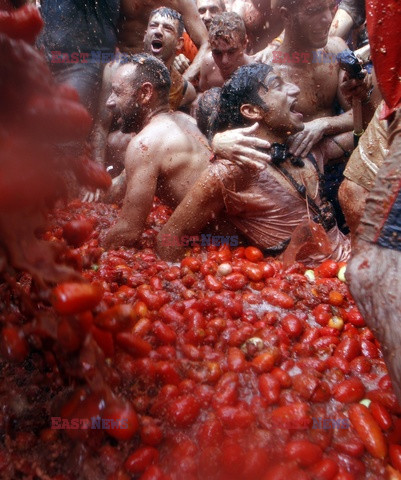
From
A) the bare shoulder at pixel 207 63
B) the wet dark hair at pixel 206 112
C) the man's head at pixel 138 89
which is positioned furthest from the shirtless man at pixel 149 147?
the bare shoulder at pixel 207 63

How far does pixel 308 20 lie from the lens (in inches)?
145

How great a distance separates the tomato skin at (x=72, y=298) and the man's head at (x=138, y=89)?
2577mm

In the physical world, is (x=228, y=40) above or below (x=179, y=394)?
above

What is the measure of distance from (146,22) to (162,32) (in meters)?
0.73

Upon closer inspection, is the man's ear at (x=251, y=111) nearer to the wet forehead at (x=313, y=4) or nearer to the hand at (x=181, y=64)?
the wet forehead at (x=313, y=4)

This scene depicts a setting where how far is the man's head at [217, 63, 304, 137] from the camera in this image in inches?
110

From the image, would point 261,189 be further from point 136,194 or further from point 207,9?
point 207,9

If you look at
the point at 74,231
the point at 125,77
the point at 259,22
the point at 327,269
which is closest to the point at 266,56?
the point at 259,22

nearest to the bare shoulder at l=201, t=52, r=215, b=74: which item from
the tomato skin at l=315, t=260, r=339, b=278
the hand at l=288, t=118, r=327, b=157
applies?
the hand at l=288, t=118, r=327, b=157

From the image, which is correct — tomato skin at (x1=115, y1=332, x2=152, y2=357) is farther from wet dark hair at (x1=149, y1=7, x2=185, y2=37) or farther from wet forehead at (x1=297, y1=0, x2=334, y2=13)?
wet dark hair at (x1=149, y1=7, x2=185, y2=37)

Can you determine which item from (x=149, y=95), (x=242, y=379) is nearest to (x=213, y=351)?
(x=242, y=379)

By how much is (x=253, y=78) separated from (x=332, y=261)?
141 cm

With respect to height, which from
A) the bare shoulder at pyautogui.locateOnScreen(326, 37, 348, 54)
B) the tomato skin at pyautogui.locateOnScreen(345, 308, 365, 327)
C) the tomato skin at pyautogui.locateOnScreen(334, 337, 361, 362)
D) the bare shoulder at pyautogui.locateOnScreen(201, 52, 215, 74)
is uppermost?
the bare shoulder at pyautogui.locateOnScreen(326, 37, 348, 54)

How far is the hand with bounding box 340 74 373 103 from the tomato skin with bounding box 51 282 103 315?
2629mm
